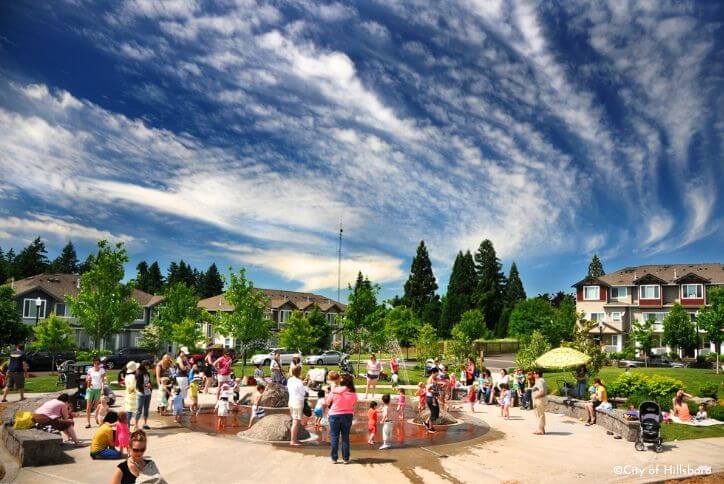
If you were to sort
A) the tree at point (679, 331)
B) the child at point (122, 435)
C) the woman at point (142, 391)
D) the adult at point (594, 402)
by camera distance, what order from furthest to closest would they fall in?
the tree at point (679, 331) < the adult at point (594, 402) < the woman at point (142, 391) < the child at point (122, 435)

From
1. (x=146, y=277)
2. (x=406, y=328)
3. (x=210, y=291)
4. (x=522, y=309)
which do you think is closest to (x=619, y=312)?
(x=522, y=309)

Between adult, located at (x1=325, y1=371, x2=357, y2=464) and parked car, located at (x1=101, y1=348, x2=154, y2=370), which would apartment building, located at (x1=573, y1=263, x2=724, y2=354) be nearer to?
parked car, located at (x1=101, y1=348, x2=154, y2=370)

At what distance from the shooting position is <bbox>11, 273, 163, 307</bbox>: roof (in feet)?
182

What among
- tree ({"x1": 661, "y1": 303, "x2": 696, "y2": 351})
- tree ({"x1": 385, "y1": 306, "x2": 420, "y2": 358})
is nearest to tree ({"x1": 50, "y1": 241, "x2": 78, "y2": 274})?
tree ({"x1": 385, "y1": 306, "x2": 420, "y2": 358})

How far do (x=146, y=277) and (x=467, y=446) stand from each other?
4561 inches

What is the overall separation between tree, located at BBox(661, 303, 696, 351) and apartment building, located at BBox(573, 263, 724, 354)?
529cm

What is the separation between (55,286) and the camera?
2375 inches

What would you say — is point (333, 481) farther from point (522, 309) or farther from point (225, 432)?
point (522, 309)

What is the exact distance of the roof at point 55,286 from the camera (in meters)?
55.5

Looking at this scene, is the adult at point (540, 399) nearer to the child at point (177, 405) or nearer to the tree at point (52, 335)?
the child at point (177, 405)

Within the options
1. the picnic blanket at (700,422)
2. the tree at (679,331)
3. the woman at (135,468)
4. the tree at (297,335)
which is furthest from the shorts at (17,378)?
the tree at (679,331)

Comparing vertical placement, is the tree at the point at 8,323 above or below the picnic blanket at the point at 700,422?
above

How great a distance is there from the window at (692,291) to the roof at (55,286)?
2288 inches

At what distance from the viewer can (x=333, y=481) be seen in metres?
9.81
